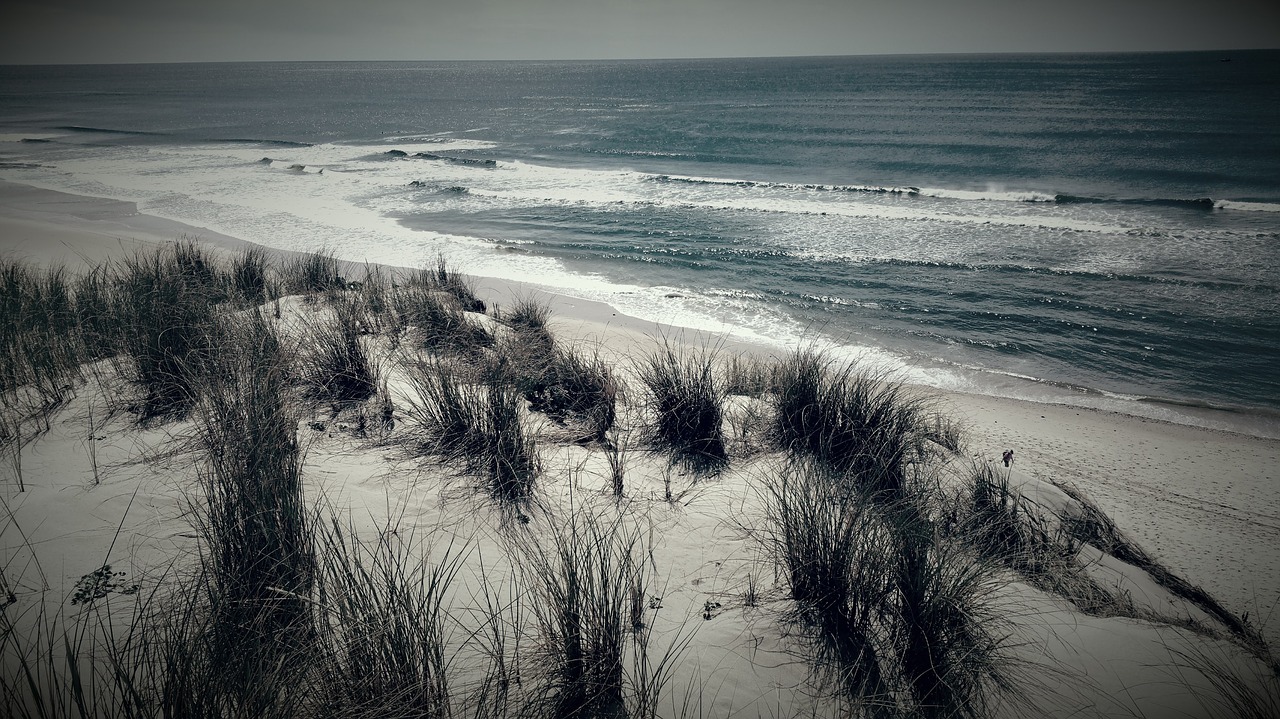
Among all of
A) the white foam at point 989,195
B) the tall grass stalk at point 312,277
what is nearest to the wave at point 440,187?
the tall grass stalk at point 312,277

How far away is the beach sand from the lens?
2.91 metres

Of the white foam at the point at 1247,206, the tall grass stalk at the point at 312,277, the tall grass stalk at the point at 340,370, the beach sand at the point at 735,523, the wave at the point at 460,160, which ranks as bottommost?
the beach sand at the point at 735,523

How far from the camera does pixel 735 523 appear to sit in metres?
3.98

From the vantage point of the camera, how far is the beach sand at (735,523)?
2908 millimetres

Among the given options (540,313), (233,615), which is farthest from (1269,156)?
(233,615)

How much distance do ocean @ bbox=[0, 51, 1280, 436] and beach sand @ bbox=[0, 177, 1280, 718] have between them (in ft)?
7.53

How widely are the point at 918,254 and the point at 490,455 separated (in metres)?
12.9

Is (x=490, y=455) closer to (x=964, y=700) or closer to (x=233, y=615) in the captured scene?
(x=233, y=615)

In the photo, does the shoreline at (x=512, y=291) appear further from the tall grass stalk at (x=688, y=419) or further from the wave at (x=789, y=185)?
the wave at (x=789, y=185)

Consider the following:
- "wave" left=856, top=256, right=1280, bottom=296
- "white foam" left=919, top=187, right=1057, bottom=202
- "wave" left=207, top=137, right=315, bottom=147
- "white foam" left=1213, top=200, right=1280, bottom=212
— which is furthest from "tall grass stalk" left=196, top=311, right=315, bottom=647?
"wave" left=207, top=137, right=315, bottom=147

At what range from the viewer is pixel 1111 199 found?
1900 cm

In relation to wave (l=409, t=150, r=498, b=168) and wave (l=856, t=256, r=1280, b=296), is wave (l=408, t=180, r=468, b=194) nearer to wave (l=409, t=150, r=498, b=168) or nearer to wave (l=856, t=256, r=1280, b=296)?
wave (l=409, t=150, r=498, b=168)

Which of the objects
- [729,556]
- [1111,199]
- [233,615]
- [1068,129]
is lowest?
[729,556]

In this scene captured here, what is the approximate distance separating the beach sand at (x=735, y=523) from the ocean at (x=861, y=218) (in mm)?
2295
